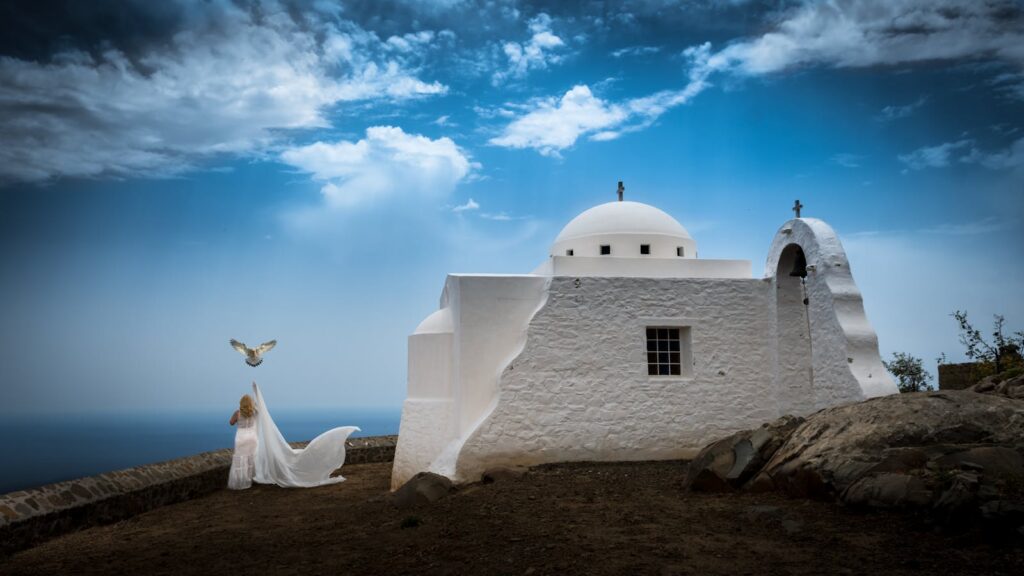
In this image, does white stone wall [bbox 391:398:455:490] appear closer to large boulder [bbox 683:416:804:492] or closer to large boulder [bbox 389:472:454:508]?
large boulder [bbox 389:472:454:508]

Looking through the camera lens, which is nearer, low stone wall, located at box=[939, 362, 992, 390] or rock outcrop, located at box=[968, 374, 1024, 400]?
rock outcrop, located at box=[968, 374, 1024, 400]

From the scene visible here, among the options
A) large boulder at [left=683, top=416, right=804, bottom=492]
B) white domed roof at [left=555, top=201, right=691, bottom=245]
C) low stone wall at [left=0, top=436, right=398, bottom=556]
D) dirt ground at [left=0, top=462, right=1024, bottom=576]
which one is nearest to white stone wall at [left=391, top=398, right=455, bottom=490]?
dirt ground at [left=0, top=462, right=1024, bottom=576]

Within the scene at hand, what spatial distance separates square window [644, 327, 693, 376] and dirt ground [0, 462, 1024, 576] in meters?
2.32

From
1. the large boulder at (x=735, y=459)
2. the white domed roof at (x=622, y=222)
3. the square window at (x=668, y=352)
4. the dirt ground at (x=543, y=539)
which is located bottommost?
the dirt ground at (x=543, y=539)

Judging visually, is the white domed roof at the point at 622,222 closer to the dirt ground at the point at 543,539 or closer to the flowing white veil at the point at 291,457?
the dirt ground at the point at 543,539

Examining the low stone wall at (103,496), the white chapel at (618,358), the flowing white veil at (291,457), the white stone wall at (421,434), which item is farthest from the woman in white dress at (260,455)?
the white chapel at (618,358)

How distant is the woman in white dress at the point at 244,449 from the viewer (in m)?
12.9

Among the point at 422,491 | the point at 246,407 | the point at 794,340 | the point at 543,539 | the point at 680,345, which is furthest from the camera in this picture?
the point at 680,345

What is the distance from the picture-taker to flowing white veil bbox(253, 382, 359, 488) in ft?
42.6

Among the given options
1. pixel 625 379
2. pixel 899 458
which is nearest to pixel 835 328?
pixel 625 379

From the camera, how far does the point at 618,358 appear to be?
12.4 metres

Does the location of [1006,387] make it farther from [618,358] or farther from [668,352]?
[618,358]

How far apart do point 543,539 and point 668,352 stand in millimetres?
6349

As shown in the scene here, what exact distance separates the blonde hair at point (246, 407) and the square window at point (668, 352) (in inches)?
289
